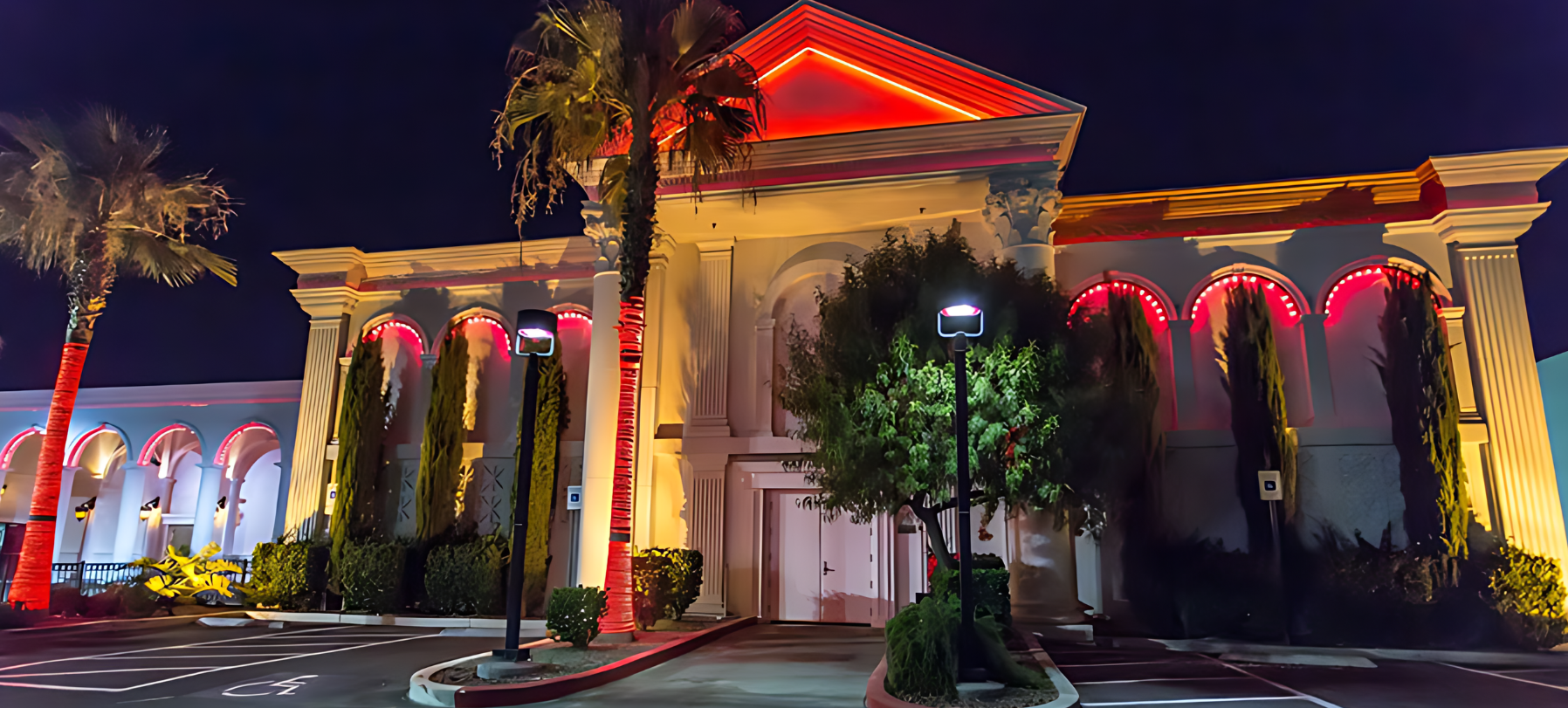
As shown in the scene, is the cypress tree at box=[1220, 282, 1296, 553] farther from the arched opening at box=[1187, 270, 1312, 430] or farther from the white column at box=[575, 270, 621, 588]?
the white column at box=[575, 270, 621, 588]

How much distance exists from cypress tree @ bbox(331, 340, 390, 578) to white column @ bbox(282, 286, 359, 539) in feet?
2.17

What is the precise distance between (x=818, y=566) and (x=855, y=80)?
29.2ft

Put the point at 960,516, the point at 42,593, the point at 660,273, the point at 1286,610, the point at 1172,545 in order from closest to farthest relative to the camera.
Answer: the point at 960,516, the point at 1286,610, the point at 1172,545, the point at 42,593, the point at 660,273

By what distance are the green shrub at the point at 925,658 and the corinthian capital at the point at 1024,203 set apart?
8.01 m

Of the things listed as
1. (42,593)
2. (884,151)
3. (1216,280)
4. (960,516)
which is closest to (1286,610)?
(1216,280)

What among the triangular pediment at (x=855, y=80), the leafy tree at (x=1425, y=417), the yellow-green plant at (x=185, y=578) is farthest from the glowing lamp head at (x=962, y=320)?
the yellow-green plant at (x=185, y=578)

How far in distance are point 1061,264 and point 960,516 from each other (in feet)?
30.5

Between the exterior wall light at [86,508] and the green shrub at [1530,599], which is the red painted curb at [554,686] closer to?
the green shrub at [1530,599]

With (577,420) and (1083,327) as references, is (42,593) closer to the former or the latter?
(577,420)

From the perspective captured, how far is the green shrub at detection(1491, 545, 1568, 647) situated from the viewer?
42.0 feet

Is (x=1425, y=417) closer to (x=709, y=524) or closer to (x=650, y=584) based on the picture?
(x=709, y=524)

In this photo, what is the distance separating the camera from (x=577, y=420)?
58.6ft

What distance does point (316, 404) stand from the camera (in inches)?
756

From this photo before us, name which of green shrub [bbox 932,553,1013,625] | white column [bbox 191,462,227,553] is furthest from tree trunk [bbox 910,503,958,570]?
white column [bbox 191,462,227,553]
